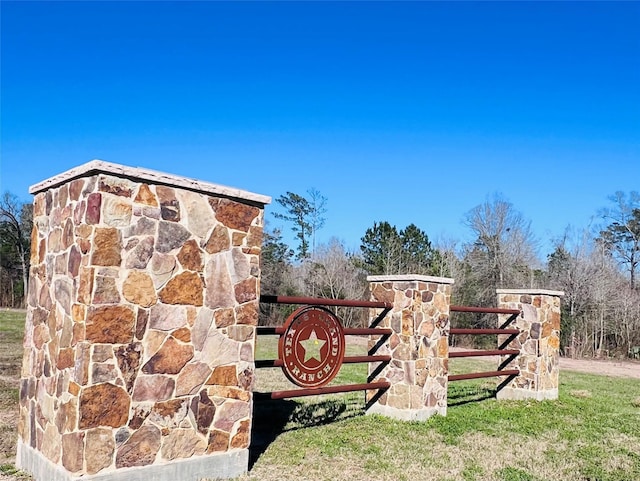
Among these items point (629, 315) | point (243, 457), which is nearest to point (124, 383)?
point (243, 457)

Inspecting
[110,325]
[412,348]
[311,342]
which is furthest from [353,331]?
[110,325]

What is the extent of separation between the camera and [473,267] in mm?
28094

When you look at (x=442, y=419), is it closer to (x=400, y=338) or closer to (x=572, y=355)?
(x=400, y=338)

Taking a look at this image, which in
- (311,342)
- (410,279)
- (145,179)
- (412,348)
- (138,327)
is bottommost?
(412,348)

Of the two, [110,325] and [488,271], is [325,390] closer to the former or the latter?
[110,325]

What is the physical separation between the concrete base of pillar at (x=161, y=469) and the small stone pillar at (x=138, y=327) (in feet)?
0.03

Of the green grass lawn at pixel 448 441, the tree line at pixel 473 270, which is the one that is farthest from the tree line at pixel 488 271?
the green grass lawn at pixel 448 441

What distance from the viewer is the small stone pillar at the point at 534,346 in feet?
28.8

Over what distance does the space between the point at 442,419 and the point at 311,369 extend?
2.04m

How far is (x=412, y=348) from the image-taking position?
691cm

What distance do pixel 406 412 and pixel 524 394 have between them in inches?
115

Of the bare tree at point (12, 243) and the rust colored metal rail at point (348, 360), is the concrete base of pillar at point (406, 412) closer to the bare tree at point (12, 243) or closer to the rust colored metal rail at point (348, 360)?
the rust colored metal rail at point (348, 360)

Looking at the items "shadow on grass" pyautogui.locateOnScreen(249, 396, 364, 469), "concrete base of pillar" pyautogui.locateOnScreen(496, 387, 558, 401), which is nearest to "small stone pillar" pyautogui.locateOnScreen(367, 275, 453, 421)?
"shadow on grass" pyautogui.locateOnScreen(249, 396, 364, 469)

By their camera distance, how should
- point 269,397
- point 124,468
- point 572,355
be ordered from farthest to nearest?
1. point 572,355
2. point 269,397
3. point 124,468
